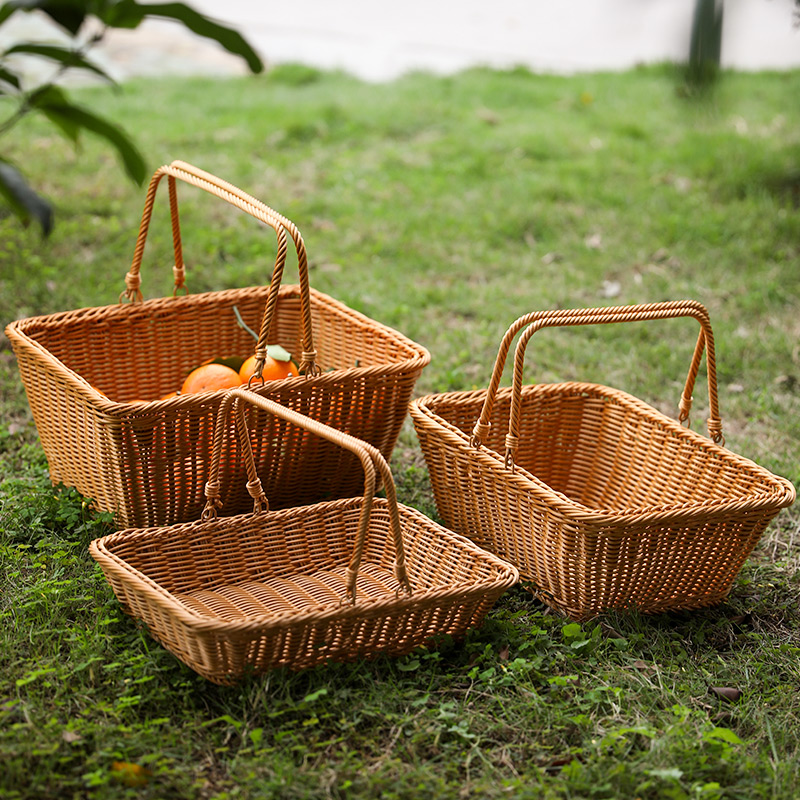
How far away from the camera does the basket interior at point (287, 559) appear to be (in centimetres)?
247

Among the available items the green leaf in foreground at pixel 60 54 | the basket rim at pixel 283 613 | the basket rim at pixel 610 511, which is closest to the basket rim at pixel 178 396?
the basket rim at pixel 610 511

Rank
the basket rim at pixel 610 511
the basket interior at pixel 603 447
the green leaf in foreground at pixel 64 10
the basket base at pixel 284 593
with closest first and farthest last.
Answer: the green leaf in foreground at pixel 64 10, the basket rim at pixel 610 511, the basket base at pixel 284 593, the basket interior at pixel 603 447

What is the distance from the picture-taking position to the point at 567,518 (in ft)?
7.70

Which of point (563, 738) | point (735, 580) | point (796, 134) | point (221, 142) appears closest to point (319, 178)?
point (221, 142)

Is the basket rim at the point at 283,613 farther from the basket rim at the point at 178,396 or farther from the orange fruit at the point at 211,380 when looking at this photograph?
the orange fruit at the point at 211,380

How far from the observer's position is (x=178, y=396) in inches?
101

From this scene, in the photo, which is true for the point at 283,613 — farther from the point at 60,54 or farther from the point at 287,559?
the point at 60,54

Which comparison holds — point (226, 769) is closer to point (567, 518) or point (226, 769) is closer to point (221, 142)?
point (567, 518)

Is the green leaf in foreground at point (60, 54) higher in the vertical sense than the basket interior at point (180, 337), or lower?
higher

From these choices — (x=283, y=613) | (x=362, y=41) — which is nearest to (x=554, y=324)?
(x=283, y=613)

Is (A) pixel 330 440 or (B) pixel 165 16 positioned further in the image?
(A) pixel 330 440

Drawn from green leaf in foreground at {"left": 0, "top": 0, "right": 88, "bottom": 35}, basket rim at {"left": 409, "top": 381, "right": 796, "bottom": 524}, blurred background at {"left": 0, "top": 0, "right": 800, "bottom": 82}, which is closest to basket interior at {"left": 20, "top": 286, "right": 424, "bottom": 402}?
basket rim at {"left": 409, "top": 381, "right": 796, "bottom": 524}

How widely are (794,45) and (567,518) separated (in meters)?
1.17

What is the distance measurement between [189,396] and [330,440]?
1.35ft
